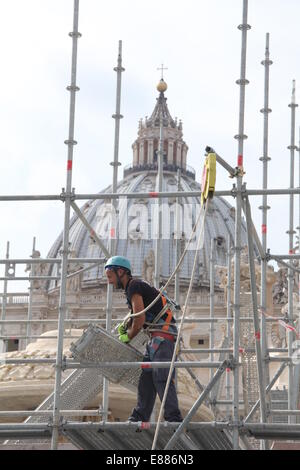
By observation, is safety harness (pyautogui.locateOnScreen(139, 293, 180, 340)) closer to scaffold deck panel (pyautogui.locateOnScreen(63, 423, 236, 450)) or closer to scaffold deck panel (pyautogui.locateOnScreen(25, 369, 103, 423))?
scaffold deck panel (pyautogui.locateOnScreen(63, 423, 236, 450))

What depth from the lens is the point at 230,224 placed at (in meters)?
110

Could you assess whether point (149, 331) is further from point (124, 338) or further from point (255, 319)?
point (255, 319)

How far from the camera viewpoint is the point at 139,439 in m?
11.6

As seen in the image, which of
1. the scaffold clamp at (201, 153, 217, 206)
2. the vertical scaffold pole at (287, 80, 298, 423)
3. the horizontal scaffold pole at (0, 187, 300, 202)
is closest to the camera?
the scaffold clamp at (201, 153, 217, 206)

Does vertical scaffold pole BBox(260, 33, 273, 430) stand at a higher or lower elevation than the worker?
higher

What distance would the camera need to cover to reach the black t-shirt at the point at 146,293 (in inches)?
451

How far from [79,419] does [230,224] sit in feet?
295

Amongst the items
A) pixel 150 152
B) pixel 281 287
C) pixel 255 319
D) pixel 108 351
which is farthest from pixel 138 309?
pixel 150 152

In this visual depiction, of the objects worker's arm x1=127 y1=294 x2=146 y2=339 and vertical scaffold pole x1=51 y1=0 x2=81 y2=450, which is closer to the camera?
→ worker's arm x1=127 y1=294 x2=146 y2=339

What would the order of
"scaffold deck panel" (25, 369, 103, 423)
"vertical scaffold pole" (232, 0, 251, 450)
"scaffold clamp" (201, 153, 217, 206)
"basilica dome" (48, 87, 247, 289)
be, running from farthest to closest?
"basilica dome" (48, 87, 247, 289) < "scaffold deck panel" (25, 369, 103, 423) < "vertical scaffold pole" (232, 0, 251, 450) < "scaffold clamp" (201, 153, 217, 206)

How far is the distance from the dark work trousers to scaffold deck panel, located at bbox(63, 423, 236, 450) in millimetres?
179

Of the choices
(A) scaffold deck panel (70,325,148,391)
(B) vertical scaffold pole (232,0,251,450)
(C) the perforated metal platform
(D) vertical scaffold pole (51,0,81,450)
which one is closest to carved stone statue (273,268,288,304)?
(D) vertical scaffold pole (51,0,81,450)

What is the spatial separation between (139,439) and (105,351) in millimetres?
951

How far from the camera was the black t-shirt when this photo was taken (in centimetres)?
1146
